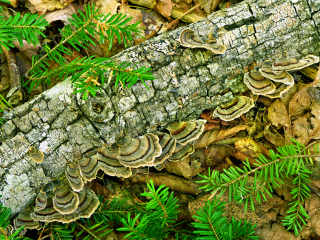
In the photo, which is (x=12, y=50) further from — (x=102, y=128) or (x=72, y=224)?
(x=72, y=224)

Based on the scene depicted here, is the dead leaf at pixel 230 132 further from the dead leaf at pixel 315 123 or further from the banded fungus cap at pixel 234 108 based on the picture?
the dead leaf at pixel 315 123

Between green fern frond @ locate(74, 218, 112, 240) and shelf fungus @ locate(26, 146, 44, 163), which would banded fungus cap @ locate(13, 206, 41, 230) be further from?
shelf fungus @ locate(26, 146, 44, 163)

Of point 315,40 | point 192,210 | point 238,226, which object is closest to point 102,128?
point 192,210

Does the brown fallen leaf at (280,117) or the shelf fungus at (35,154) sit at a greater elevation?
the shelf fungus at (35,154)

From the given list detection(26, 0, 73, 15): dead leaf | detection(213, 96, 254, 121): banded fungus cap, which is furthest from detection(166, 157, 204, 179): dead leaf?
detection(26, 0, 73, 15): dead leaf

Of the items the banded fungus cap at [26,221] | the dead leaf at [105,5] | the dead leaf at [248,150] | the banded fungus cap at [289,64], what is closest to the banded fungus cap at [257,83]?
the banded fungus cap at [289,64]
